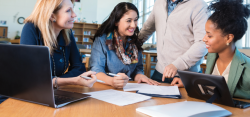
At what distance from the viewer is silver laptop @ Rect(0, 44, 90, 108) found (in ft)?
2.16

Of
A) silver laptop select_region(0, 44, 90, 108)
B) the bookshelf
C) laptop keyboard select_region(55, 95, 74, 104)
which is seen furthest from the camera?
the bookshelf

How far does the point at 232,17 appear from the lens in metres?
1.12

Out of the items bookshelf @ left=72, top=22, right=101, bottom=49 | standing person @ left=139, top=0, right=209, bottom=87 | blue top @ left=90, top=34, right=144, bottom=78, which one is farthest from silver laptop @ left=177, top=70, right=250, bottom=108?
bookshelf @ left=72, top=22, right=101, bottom=49

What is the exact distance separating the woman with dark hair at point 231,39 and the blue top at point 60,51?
89cm

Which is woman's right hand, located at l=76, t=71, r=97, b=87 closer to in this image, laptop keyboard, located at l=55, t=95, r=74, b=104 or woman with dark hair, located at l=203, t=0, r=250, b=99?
laptop keyboard, located at l=55, t=95, r=74, b=104

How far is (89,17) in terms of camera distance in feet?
40.8

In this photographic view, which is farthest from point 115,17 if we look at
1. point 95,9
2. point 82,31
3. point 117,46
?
point 95,9

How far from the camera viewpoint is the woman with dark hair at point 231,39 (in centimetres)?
104

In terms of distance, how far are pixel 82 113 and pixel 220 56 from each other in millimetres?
902

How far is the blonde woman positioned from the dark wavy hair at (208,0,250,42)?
2.59ft

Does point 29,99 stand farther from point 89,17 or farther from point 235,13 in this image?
point 89,17

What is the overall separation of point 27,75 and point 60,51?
1.89ft

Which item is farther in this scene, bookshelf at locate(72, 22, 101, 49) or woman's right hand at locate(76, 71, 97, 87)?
bookshelf at locate(72, 22, 101, 49)

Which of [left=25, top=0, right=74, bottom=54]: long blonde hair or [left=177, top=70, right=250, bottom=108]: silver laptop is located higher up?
[left=25, top=0, right=74, bottom=54]: long blonde hair
